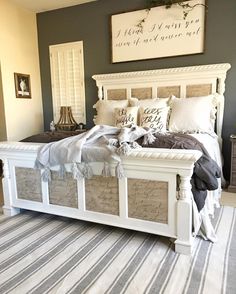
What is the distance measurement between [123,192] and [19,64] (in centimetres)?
327

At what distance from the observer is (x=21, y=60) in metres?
4.44

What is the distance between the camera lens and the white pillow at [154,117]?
3.29m

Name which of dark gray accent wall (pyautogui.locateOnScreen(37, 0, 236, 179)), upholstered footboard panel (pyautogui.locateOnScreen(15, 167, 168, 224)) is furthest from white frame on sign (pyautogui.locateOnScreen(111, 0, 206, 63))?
upholstered footboard panel (pyautogui.locateOnScreen(15, 167, 168, 224))

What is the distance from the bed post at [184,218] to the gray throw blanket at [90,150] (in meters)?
0.48

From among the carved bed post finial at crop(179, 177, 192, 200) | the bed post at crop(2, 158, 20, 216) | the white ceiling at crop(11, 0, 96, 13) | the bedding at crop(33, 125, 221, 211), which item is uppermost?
the white ceiling at crop(11, 0, 96, 13)

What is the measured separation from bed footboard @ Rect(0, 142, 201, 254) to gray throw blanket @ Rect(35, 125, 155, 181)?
62 millimetres

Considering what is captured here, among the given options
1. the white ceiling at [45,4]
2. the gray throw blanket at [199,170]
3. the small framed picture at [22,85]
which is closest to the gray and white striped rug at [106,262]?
the gray throw blanket at [199,170]

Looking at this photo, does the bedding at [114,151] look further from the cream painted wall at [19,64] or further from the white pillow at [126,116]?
the cream painted wall at [19,64]

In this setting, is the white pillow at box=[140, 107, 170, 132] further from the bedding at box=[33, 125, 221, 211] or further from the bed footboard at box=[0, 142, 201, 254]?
the bed footboard at box=[0, 142, 201, 254]

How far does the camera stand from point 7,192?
2775mm

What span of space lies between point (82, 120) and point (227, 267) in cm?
336

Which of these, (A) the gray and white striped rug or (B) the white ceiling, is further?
(B) the white ceiling

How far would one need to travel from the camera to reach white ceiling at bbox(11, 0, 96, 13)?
4164 millimetres

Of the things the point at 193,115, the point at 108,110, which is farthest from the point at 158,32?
the point at 193,115
